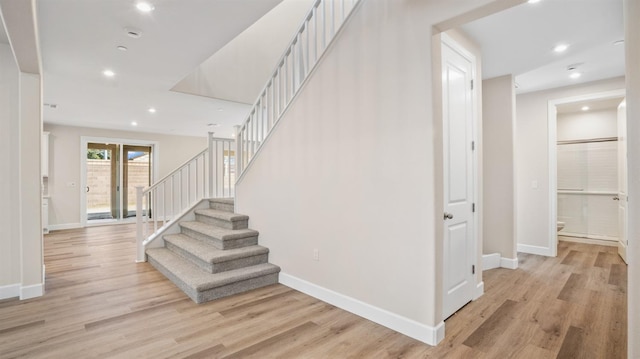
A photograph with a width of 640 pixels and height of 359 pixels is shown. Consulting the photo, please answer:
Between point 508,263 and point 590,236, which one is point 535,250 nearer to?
point 508,263

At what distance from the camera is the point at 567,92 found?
4.68 m

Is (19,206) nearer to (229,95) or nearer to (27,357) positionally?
(27,357)

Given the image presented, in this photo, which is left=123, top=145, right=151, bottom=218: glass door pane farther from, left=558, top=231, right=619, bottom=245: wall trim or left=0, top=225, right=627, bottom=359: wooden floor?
left=558, top=231, right=619, bottom=245: wall trim

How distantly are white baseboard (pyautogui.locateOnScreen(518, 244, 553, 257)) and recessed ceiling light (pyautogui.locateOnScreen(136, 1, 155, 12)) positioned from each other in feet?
19.0

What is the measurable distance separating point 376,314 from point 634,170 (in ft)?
6.22

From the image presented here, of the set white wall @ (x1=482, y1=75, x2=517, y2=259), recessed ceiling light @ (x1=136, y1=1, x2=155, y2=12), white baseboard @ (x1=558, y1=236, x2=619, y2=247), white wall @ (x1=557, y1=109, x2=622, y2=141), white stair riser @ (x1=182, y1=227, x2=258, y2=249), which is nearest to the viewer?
recessed ceiling light @ (x1=136, y1=1, x2=155, y2=12)

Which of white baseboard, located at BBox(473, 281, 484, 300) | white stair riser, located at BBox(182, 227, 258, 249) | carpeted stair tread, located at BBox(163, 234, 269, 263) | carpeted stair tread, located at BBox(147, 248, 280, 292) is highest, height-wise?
white stair riser, located at BBox(182, 227, 258, 249)

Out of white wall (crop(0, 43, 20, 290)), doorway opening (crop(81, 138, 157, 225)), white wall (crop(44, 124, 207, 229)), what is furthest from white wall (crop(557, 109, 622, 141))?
white wall (crop(44, 124, 207, 229))

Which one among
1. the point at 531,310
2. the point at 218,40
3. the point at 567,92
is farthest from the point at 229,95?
the point at 567,92

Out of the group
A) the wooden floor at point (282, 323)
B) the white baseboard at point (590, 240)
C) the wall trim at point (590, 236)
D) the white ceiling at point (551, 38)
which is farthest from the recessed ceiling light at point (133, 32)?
the wall trim at point (590, 236)

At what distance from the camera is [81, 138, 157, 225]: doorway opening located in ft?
→ 25.4

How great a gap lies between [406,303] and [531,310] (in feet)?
4.41

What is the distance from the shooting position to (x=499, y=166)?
4211mm

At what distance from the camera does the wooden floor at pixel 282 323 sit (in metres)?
2.16
